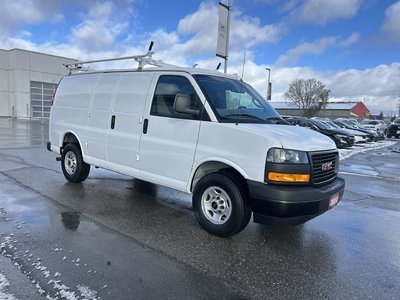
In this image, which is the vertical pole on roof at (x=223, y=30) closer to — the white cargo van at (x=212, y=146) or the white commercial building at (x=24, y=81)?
the white cargo van at (x=212, y=146)

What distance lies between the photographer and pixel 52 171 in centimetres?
823

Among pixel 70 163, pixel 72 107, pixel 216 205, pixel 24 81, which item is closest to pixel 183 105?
pixel 216 205

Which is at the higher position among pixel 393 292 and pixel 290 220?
pixel 290 220

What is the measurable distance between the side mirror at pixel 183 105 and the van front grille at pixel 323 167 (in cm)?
162

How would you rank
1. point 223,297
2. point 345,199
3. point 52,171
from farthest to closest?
point 52,171
point 345,199
point 223,297

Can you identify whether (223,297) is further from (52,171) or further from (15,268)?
(52,171)

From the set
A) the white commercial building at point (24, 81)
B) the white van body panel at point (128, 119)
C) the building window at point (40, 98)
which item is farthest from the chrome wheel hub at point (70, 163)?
the building window at point (40, 98)

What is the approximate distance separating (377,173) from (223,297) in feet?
31.6

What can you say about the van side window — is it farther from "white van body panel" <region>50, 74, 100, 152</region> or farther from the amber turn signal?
"white van body panel" <region>50, 74, 100, 152</region>

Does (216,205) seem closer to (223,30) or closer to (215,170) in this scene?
(215,170)

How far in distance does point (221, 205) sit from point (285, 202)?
3.01 feet

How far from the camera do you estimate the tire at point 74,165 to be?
6891mm

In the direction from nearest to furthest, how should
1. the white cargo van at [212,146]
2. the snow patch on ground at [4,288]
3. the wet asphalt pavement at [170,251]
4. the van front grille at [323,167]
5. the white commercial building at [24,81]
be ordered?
the snow patch on ground at [4,288] < the wet asphalt pavement at [170,251] < the white cargo van at [212,146] < the van front grille at [323,167] < the white commercial building at [24,81]

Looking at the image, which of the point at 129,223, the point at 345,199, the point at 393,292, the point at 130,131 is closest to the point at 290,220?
the point at 393,292
